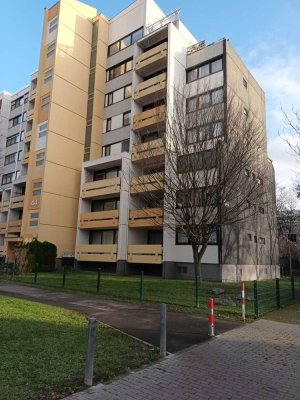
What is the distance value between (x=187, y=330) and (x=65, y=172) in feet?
86.6

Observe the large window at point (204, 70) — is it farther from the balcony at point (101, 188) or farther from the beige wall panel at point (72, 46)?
the beige wall panel at point (72, 46)

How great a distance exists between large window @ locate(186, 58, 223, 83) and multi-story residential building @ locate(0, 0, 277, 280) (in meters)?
0.10

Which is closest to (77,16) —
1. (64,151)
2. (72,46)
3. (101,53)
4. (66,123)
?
(72,46)

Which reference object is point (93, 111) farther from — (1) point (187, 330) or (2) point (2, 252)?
(1) point (187, 330)

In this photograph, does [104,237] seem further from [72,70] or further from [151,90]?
[72,70]

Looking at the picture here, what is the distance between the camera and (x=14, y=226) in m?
37.2

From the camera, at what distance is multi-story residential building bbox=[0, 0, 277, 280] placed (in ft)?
92.0

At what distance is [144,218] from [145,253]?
271cm

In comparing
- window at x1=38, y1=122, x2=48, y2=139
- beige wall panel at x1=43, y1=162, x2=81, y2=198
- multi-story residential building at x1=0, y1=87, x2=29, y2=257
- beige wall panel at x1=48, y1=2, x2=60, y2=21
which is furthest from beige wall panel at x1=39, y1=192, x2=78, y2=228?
beige wall panel at x1=48, y1=2, x2=60, y2=21

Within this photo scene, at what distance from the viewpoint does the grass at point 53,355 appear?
4.88 metres

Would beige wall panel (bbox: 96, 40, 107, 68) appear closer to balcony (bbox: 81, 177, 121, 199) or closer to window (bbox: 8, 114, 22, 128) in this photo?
balcony (bbox: 81, 177, 121, 199)

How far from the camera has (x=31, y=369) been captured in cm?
546

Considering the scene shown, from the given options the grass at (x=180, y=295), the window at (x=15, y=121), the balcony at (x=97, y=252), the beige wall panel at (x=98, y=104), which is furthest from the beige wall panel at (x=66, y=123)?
the window at (x=15, y=121)

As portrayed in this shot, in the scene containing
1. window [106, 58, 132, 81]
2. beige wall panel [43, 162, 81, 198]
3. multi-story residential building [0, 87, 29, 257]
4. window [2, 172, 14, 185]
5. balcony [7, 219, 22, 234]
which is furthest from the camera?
window [2, 172, 14, 185]
